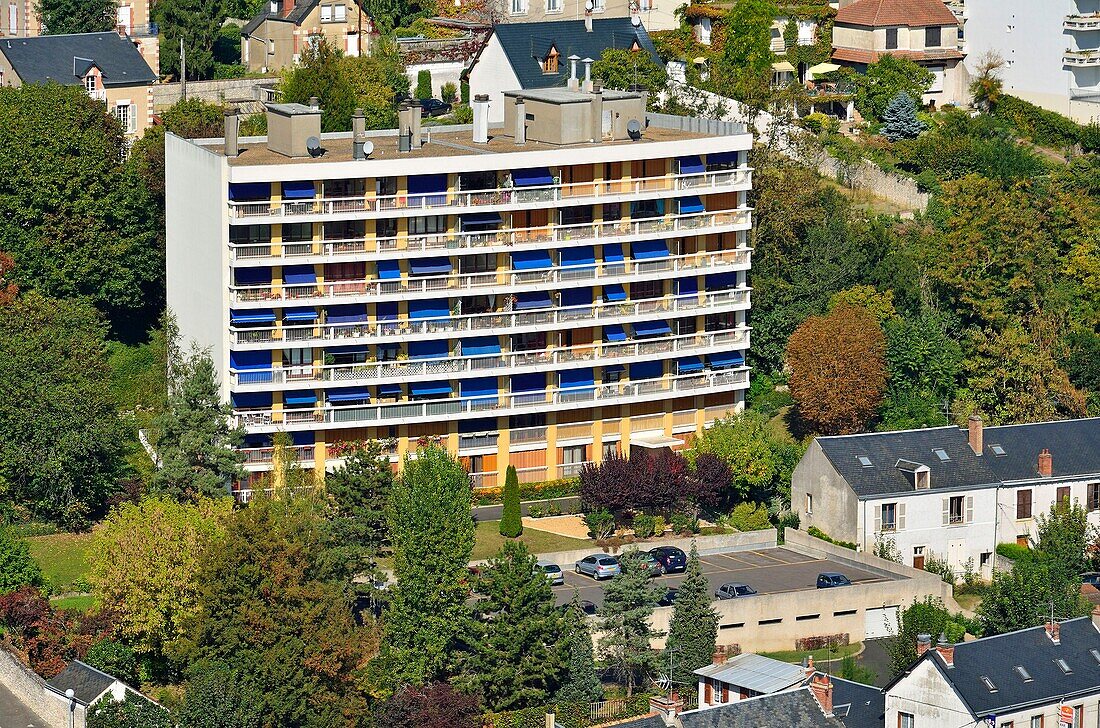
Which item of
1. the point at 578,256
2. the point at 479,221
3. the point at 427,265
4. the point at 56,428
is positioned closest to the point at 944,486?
the point at 578,256

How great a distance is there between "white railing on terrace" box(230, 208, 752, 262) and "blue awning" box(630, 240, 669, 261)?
0.82m

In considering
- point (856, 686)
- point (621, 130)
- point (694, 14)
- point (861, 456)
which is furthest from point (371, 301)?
point (694, 14)

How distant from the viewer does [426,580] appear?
10156 cm

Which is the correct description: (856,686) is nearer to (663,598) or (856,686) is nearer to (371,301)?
(663,598)

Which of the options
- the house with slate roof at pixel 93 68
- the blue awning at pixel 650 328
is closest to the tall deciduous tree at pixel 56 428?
the blue awning at pixel 650 328

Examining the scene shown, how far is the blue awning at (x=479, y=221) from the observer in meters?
119

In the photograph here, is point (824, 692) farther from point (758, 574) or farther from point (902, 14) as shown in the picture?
point (902, 14)

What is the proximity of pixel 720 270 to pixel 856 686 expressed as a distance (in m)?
32.7

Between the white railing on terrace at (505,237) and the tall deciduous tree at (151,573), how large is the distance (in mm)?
17831

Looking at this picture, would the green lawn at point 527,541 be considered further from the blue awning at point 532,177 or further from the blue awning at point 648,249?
the blue awning at point 532,177

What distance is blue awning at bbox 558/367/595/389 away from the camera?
122 meters

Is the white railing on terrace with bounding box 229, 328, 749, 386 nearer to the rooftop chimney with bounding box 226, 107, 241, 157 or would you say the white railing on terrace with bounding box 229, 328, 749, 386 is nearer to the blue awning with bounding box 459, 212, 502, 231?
the blue awning with bounding box 459, 212, 502, 231

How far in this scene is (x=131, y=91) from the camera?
15275cm

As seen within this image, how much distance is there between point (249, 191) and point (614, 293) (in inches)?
720
